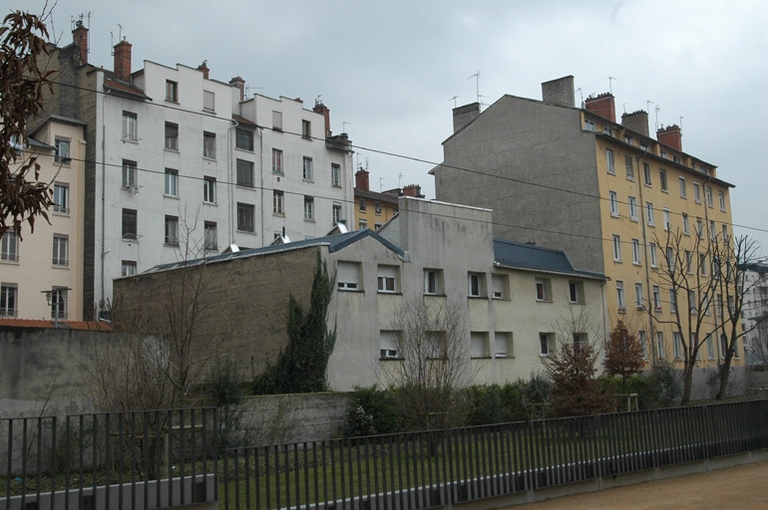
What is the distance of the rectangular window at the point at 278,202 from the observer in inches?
2007

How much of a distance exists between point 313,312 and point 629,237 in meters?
25.4

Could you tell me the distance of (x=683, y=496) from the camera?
14.9 meters

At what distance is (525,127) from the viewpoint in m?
48.5

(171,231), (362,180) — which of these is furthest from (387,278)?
(362,180)

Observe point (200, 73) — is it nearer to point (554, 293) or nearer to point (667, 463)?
point (554, 293)

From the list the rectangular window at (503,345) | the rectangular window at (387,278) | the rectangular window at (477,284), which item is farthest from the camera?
the rectangular window at (503,345)

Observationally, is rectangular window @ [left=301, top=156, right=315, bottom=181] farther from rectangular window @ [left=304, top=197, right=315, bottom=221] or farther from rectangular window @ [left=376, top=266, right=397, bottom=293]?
rectangular window @ [left=376, top=266, right=397, bottom=293]

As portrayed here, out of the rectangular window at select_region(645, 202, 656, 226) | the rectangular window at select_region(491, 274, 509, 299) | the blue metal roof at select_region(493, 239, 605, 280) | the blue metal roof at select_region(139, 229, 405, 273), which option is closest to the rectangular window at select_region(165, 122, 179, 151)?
the blue metal roof at select_region(139, 229, 405, 273)

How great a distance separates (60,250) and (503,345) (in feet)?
72.3

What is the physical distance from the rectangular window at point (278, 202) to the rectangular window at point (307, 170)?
2458 millimetres

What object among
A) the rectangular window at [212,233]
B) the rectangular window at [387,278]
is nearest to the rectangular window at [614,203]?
the rectangular window at [387,278]

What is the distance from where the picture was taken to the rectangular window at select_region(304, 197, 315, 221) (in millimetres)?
53000

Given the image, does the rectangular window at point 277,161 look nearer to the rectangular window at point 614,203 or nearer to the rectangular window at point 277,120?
the rectangular window at point 277,120

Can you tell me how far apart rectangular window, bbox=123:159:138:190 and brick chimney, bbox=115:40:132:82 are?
5861mm
